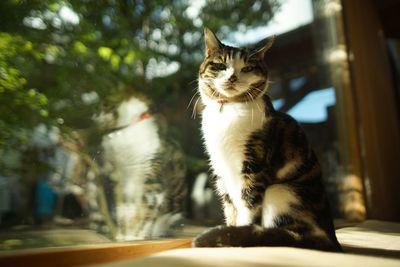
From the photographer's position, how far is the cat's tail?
3.17ft

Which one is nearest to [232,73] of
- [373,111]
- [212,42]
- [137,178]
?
[212,42]

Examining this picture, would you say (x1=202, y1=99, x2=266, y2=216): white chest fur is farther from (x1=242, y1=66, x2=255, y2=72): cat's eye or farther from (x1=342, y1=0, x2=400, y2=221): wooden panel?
(x1=342, y1=0, x2=400, y2=221): wooden panel

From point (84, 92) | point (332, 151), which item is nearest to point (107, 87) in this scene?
point (84, 92)

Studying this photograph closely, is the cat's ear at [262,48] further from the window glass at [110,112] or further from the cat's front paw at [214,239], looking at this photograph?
the cat's front paw at [214,239]

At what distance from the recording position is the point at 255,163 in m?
1.04

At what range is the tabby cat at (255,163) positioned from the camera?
101 centimetres

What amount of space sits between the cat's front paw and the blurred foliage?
718mm

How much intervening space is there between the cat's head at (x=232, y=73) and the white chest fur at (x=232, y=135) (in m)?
0.04

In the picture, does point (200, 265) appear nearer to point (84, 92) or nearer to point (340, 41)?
point (84, 92)

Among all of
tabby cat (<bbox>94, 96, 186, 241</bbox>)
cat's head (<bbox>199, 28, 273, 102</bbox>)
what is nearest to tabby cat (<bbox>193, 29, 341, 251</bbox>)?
cat's head (<bbox>199, 28, 273, 102</bbox>)

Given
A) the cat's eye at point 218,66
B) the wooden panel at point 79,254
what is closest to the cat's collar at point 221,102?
the cat's eye at point 218,66

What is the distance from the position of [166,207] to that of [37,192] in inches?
21.7

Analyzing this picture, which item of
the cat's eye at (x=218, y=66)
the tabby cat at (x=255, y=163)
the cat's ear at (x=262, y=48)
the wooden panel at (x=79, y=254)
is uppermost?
the cat's ear at (x=262, y=48)

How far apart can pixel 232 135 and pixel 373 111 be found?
1.88 meters
